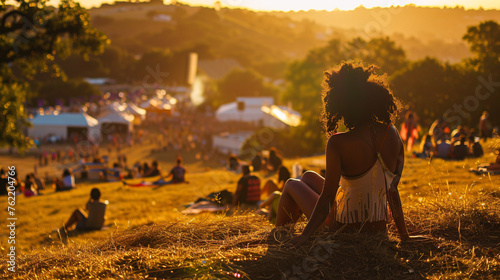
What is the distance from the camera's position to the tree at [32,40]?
448 inches

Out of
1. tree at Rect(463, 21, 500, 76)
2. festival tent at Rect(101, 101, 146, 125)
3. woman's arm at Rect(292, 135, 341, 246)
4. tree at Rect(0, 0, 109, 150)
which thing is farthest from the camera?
festival tent at Rect(101, 101, 146, 125)

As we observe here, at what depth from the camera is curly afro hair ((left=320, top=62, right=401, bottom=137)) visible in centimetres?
329

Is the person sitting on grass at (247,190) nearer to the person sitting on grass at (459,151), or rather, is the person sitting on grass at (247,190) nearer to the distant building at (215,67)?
the person sitting on grass at (459,151)

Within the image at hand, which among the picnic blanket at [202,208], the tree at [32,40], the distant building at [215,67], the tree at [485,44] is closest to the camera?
the picnic blanket at [202,208]

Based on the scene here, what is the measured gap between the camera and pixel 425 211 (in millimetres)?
4184

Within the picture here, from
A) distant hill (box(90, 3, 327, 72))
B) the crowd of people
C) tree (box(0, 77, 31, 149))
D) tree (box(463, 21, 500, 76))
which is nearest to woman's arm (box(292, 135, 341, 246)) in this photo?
the crowd of people

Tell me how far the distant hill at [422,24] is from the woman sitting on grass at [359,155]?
1309cm

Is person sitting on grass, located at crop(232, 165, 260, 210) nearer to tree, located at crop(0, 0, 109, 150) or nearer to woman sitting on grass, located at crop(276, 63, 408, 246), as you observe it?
woman sitting on grass, located at crop(276, 63, 408, 246)

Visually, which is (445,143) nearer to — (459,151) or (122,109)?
(459,151)

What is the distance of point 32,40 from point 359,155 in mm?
11042

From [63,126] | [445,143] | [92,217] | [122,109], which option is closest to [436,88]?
[445,143]

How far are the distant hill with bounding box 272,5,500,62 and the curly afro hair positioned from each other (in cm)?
1307

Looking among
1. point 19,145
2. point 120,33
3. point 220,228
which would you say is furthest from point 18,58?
point 120,33

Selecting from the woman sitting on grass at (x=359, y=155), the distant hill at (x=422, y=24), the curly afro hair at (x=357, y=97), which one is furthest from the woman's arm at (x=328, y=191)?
the distant hill at (x=422, y=24)
